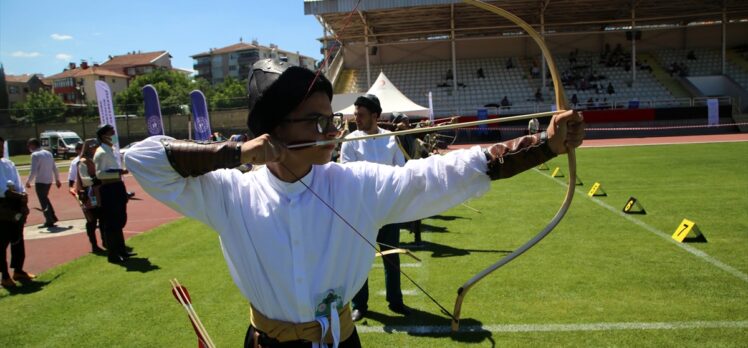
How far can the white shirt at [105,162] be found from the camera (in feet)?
25.2

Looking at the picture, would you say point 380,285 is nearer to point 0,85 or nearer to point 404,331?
point 404,331

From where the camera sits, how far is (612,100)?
1255 inches

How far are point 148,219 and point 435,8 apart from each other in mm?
21822

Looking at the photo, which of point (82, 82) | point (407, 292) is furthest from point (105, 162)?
point (82, 82)

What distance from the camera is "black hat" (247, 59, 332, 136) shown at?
194 cm

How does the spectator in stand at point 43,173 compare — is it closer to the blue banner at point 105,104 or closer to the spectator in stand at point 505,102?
the blue banner at point 105,104

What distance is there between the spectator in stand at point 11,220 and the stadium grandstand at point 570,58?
21182 millimetres

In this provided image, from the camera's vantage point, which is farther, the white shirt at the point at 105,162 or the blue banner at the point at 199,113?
the blue banner at the point at 199,113

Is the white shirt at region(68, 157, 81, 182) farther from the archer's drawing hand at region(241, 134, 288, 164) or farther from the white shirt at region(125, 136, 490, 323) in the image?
the archer's drawing hand at region(241, 134, 288, 164)

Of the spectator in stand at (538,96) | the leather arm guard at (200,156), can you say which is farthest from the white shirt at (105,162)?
the spectator in stand at (538,96)

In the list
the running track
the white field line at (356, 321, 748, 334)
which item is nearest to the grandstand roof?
the running track

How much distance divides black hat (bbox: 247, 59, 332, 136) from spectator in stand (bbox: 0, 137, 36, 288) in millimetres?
6196

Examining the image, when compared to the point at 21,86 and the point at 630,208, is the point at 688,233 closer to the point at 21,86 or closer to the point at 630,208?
the point at 630,208

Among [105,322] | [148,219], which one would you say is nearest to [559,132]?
[105,322]
